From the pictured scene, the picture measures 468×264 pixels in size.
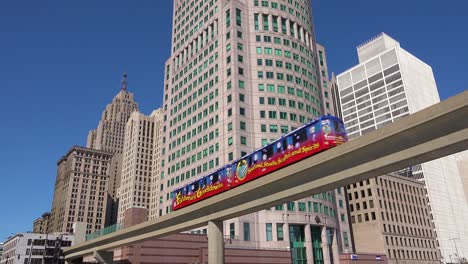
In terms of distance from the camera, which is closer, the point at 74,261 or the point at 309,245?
the point at 309,245

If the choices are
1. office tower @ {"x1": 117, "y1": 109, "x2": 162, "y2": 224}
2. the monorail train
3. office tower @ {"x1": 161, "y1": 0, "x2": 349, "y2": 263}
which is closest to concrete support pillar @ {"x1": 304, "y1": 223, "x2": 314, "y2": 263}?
office tower @ {"x1": 161, "y1": 0, "x2": 349, "y2": 263}

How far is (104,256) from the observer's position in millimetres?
59281

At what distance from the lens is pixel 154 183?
182m

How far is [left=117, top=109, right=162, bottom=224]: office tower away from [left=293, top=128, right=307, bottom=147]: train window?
15273 centimetres

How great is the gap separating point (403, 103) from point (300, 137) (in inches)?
5628

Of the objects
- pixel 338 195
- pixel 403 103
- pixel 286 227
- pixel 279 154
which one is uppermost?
pixel 403 103

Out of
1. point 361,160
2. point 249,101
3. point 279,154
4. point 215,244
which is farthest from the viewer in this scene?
point 249,101

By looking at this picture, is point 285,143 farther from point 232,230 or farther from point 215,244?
point 232,230

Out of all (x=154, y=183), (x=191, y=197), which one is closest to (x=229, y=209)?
(x=191, y=197)

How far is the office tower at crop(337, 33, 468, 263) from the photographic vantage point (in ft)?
478

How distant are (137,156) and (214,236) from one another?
15508cm

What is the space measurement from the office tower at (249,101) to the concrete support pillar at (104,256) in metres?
20.5

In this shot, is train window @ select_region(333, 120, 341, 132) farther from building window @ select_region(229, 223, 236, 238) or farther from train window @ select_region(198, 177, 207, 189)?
building window @ select_region(229, 223, 236, 238)

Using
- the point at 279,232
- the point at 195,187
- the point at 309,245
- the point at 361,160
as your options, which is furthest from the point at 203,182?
the point at 309,245
